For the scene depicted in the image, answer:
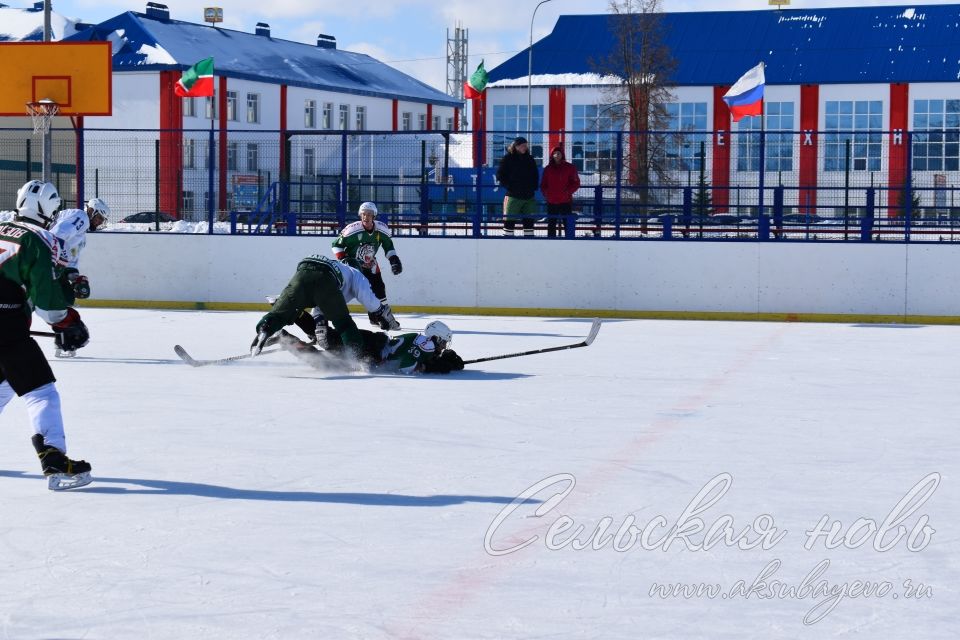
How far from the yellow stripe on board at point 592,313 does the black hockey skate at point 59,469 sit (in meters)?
12.4

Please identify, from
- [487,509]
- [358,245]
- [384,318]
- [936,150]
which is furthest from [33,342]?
[936,150]

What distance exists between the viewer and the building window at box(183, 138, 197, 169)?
20.0 m

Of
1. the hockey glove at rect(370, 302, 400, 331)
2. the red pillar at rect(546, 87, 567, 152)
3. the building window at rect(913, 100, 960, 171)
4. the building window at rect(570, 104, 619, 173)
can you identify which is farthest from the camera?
the red pillar at rect(546, 87, 567, 152)

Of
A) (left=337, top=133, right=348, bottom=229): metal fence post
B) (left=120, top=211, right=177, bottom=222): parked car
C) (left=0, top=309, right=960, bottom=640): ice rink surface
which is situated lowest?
(left=0, top=309, right=960, bottom=640): ice rink surface

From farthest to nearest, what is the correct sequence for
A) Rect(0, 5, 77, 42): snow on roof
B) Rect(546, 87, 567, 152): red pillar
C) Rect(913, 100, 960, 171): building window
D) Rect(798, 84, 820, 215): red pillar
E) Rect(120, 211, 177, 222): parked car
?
Rect(0, 5, 77, 42): snow on roof < Rect(546, 87, 567, 152): red pillar < Rect(120, 211, 177, 222): parked car < Rect(798, 84, 820, 215): red pillar < Rect(913, 100, 960, 171): building window

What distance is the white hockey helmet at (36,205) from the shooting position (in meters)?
6.80

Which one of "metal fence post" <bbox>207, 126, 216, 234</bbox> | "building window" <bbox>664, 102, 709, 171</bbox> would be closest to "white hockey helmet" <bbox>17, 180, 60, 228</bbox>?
"metal fence post" <bbox>207, 126, 216, 234</bbox>

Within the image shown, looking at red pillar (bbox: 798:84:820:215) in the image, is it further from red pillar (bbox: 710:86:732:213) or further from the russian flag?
the russian flag

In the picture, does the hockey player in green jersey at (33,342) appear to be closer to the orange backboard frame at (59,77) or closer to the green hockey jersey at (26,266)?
the green hockey jersey at (26,266)

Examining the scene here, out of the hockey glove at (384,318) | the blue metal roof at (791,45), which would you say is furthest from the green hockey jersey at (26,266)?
the blue metal roof at (791,45)

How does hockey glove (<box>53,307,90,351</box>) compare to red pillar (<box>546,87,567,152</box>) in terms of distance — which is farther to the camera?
red pillar (<box>546,87,567,152</box>)

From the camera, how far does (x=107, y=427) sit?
27.9ft

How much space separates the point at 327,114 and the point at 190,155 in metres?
35.6

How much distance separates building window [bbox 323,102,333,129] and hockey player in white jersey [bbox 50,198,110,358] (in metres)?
43.0
